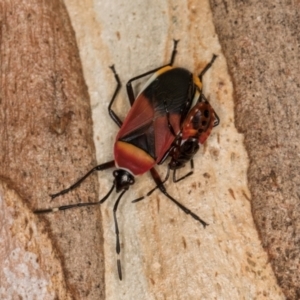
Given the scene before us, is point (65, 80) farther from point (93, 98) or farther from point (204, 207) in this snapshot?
point (204, 207)

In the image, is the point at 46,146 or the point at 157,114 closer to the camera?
the point at 46,146

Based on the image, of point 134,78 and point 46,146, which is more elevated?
point 134,78

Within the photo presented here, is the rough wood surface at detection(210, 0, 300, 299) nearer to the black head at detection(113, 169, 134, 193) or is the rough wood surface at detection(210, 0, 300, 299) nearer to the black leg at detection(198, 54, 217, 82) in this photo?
the black leg at detection(198, 54, 217, 82)

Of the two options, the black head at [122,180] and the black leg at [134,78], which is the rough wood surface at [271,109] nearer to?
the black leg at [134,78]

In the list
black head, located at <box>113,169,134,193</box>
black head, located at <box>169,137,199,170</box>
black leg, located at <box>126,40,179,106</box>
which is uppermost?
black leg, located at <box>126,40,179,106</box>

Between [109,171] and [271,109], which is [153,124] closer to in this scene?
[109,171]

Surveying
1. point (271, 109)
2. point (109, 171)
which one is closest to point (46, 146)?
point (109, 171)

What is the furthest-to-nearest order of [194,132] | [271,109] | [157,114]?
1. [157,114]
2. [194,132]
3. [271,109]

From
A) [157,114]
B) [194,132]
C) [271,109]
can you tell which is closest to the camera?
[271,109]

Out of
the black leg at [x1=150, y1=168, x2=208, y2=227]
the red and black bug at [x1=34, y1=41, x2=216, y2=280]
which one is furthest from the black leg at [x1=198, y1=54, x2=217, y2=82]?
the black leg at [x1=150, y1=168, x2=208, y2=227]
